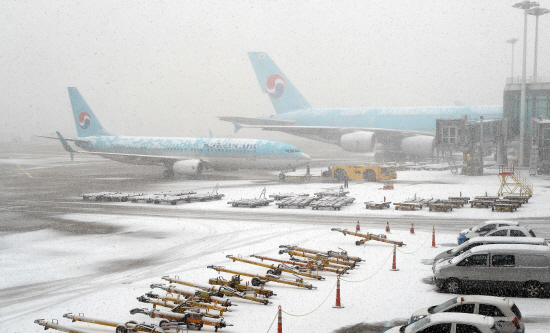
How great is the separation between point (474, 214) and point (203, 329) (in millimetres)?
22653

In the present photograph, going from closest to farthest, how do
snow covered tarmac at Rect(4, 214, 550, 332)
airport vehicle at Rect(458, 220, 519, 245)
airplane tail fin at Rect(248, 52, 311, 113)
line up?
snow covered tarmac at Rect(4, 214, 550, 332) → airport vehicle at Rect(458, 220, 519, 245) → airplane tail fin at Rect(248, 52, 311, 113)

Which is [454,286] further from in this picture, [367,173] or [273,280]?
[367,173]

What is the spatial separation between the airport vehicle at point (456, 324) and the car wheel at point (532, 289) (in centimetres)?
598

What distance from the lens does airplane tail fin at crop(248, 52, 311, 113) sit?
8119 cm

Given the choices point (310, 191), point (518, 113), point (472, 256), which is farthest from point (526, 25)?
point (472, 256)

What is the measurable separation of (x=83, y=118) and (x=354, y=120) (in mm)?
36469

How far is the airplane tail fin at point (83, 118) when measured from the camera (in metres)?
65.2

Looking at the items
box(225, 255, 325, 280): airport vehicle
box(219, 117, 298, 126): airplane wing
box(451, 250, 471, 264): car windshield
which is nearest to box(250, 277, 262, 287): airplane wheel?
box(225, 255, 325, 280): airport vehicle

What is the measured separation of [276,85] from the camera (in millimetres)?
81562

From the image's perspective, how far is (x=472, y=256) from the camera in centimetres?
1619

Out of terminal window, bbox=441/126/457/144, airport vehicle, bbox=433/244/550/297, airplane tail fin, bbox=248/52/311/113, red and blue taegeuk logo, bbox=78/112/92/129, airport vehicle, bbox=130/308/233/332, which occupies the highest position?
airplane tail fin, bbox=248/52/311/113

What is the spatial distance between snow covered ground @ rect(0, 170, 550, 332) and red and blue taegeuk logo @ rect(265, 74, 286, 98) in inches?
1862

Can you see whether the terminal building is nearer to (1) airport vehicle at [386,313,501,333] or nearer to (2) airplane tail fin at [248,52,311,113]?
(2) airplane tail fin at [248,52,311,113]

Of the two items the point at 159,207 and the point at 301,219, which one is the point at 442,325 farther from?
the point at 159,207
